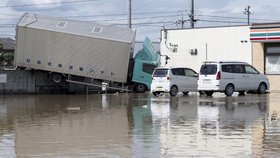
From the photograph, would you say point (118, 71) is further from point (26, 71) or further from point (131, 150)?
point (131, 150)

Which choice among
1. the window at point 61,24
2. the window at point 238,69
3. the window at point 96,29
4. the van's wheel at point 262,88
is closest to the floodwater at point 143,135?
the window at point 238,69

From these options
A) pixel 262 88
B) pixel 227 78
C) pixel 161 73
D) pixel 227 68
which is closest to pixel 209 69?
pixel 227 68

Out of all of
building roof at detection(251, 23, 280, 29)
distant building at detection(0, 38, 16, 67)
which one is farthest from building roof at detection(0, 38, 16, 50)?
building roof at detection(251, 23, 280, 29)

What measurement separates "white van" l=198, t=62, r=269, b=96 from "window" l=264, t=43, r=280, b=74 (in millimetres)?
7614

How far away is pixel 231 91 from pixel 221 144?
18.8 m

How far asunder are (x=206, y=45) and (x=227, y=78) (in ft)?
41.9

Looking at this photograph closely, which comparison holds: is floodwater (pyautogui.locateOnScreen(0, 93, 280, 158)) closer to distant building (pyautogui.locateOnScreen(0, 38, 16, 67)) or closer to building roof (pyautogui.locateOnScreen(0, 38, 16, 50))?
distant building (pyautogui.locateOnScreen(0, 38, 16, 67))

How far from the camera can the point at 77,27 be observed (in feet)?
123

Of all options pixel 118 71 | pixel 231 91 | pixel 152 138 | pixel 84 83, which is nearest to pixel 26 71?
pixel 84 83

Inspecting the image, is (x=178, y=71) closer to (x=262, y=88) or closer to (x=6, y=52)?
(x=262, y=88)

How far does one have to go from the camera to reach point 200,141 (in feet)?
37.3

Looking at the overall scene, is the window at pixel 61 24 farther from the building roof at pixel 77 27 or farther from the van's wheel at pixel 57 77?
the van's wheel at pixel 57 77

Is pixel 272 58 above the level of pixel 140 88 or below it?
above

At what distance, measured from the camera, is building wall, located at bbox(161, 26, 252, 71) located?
3975cm
